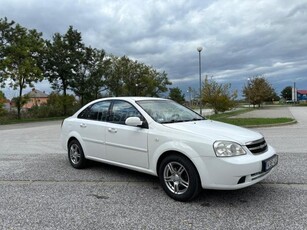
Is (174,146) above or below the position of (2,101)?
below

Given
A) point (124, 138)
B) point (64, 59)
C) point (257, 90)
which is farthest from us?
point (257, 90)

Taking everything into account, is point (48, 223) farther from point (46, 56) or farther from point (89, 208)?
point (46, 56)

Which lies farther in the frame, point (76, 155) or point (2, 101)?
point (2, 101)

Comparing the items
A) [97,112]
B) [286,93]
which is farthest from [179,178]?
[286,93]

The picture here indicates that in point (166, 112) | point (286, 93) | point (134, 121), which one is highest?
point (286, 93)

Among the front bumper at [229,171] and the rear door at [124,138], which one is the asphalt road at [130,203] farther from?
the rear door at [124,138]

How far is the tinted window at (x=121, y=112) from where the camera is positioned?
5.25 m

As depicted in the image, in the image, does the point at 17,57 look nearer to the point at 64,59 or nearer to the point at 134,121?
the point at 64,59

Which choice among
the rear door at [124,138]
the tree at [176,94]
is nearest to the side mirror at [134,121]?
the rear door at [124,138]

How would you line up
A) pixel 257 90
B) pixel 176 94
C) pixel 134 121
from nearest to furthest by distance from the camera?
pixel 134 121
pixel 257 90
pixel 176 94

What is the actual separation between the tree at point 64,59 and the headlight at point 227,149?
33705mm

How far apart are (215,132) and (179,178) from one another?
32.8 inches

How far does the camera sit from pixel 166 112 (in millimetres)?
5297

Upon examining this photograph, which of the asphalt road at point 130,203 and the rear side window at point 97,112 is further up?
the rear side window at point 97,112
